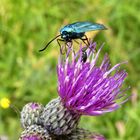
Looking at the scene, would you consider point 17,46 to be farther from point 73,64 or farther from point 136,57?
point 73,64

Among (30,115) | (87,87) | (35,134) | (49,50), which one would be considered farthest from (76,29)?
(49,50)

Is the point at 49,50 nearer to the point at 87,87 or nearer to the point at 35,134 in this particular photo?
the point at 87,87

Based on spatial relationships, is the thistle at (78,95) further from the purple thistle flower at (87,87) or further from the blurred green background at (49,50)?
the blurred green background at (49,50)

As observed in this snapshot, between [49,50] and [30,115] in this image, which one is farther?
[49,50]

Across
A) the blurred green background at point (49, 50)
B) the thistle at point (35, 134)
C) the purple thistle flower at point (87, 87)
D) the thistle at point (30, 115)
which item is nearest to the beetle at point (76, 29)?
the purple thistle flower at point (87, 87)

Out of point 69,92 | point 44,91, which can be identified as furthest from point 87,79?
point 44,91

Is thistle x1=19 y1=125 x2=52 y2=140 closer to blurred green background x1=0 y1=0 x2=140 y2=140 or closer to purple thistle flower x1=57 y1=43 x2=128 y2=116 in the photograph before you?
purple thistle flower x1=57 y1=43 x2=128 y2=116

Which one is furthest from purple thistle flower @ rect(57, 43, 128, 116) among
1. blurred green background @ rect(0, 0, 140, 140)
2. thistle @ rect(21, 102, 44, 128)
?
blurred green background @ rect(0, 0, 140, 140)
